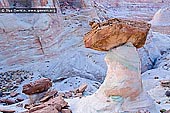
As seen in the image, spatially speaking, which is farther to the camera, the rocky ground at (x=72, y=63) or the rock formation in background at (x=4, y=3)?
the rock formation in background at (x=4, y=3)

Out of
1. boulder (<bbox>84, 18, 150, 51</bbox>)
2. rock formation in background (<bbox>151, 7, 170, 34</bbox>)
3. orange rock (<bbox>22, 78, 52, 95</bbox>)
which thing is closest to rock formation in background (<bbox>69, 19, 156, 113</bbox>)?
boulder (<bbox>84, 18, 150, 51</bbox>)

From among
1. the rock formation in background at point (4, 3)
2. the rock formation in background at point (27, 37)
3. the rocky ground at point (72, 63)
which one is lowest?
the rocky ground at point (72, 63)

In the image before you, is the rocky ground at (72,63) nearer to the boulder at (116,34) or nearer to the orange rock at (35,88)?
the orange rock at (35,88)

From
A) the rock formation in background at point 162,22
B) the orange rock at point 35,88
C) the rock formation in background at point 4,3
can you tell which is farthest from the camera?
the rock formation in background at point 162,22

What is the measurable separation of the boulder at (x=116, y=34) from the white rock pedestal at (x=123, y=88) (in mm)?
90

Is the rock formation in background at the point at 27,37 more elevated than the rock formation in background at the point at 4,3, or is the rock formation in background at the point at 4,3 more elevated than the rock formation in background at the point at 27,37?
the rock formation in background at the point at 4,3

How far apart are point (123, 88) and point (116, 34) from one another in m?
0.67

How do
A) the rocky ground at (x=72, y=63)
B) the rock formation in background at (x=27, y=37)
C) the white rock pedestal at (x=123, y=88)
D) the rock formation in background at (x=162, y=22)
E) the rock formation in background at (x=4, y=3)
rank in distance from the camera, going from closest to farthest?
the white rock pedestal at (x=123, y=88)
the rocky ground at (x=72, y=63)
the rock formation in background at (x=27, y=37)
the rock formation in background at (x=4, y=3)
the rock formation in background at (x=162, y=22)

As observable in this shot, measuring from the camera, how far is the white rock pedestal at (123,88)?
404 centimetres

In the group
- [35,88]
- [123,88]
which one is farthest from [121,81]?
[35,88]

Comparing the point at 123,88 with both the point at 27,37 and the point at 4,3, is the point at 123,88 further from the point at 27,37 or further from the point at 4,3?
the point at 4,3

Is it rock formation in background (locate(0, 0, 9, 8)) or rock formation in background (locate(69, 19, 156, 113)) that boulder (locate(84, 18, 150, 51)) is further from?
rock formation in background (locate(0, 0, 9, 8))

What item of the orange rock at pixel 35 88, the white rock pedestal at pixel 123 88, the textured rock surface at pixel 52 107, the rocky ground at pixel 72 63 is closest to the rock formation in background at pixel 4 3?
the rocky ground at pixel 72 63

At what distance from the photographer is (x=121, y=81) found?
4082 millimetres
